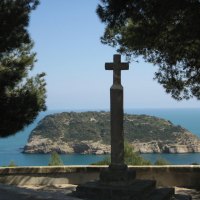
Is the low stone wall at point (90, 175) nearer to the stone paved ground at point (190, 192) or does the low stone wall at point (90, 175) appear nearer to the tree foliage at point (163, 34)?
the stone paved ground at point (190, 192)

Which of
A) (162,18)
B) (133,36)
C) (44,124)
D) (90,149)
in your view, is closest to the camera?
(162,18)

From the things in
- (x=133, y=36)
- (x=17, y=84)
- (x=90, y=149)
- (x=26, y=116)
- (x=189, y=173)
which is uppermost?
(x=133, y=36)

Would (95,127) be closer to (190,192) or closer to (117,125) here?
(190,192)

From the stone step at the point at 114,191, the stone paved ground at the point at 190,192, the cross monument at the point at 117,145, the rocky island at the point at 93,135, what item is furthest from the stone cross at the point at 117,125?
the rocky island at the point at 93,135

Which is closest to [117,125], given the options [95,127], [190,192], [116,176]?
[116,176]

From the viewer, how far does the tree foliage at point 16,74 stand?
33.4 ft

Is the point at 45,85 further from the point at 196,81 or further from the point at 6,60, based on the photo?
the point at 196,81

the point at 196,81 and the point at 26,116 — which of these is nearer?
the point at 196,81

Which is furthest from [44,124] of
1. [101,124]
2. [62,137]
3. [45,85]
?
[45,85]

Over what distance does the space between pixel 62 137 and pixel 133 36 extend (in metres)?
95.0

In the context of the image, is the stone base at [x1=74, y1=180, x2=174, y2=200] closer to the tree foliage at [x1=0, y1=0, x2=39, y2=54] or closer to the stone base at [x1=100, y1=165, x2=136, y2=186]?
the stone base at [x1=100, y1=165, x2=136, y2=186]

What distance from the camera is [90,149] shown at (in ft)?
322

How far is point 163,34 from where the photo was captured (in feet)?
31.3

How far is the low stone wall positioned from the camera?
11.8 meters
